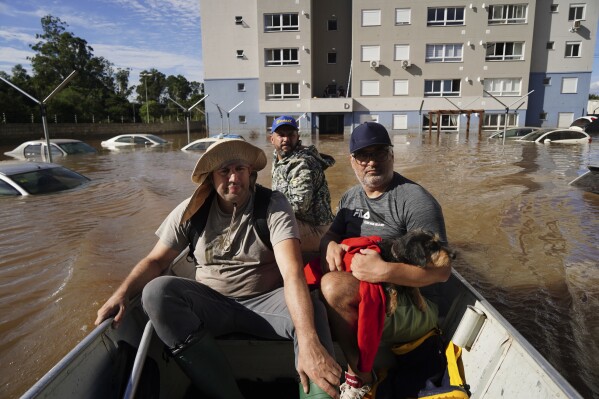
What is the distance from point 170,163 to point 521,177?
14.5 m

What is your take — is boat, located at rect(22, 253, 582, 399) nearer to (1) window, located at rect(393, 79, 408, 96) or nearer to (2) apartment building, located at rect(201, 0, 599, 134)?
(2) apartment building, located at rect(201, 0, 599, 134)

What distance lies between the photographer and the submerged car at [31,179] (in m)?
9.30

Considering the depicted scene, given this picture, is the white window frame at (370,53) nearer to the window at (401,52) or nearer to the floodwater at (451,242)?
the window at (401,52)

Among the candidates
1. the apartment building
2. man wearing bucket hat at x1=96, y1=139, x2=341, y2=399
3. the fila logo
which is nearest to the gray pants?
man wearing bucket hat at x1=96, y1=139, x2=341, y2=399

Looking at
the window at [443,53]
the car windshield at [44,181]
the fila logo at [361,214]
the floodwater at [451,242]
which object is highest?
the window at [443,53]

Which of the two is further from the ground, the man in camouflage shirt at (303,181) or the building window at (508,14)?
the building window at (508,14)

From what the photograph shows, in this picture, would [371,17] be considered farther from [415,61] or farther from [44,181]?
[44,181]

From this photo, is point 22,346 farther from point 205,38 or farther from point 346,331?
point 205,38

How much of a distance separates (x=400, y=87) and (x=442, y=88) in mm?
3642

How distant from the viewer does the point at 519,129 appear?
2514 centimetres

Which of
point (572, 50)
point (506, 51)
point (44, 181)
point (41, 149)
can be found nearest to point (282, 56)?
point (506, 51)

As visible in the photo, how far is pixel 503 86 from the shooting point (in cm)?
3434

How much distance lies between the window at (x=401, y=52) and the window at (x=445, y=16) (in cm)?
265

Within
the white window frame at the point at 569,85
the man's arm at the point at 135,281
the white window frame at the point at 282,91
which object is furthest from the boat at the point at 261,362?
the white window frame at the point at 569,85
